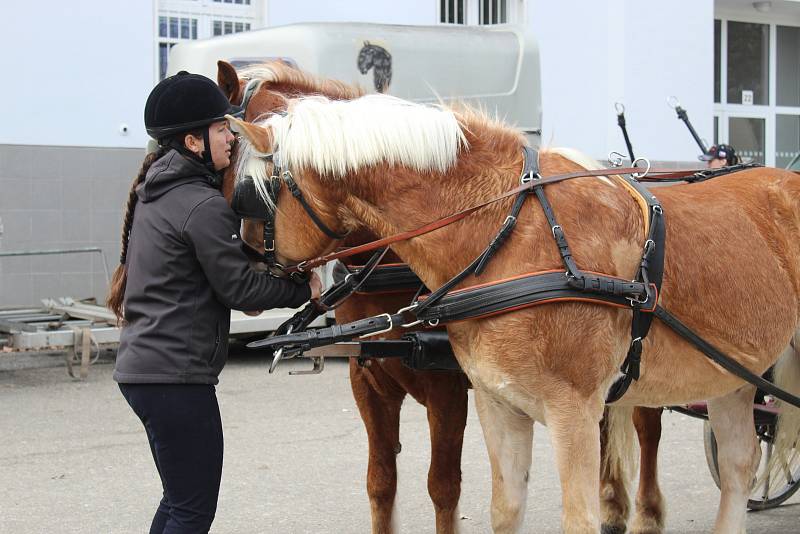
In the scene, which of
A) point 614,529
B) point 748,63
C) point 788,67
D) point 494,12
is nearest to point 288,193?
point 614,529

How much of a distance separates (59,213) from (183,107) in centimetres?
746

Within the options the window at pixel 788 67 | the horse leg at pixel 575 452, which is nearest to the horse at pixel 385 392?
the horse leg at pixel 575 452

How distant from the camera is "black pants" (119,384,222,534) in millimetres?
2982

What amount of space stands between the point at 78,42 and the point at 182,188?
763 cm

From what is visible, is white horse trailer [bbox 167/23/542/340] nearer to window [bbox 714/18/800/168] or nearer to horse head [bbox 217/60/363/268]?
horse head [bbox 217/60/363/268]

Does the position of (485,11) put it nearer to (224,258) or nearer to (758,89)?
(758,89)

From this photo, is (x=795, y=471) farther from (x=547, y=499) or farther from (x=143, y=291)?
(x=143, y=291)

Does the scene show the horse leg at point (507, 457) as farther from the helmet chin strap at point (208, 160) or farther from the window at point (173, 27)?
the window at point (173, 27)

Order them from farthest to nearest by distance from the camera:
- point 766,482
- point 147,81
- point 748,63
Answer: point 748,63
point 147,81
point 766,482

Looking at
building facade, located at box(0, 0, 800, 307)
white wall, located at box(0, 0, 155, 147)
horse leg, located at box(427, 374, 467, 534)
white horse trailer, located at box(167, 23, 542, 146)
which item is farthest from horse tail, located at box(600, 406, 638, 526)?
white wall, located at box(0, 0, 155, 147)

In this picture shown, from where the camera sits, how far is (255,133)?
116 inches

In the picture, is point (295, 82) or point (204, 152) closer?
point (204, 152)

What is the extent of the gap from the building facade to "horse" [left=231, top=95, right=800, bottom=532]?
5792 mm

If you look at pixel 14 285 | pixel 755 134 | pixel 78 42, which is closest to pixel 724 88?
pixel 755 134
